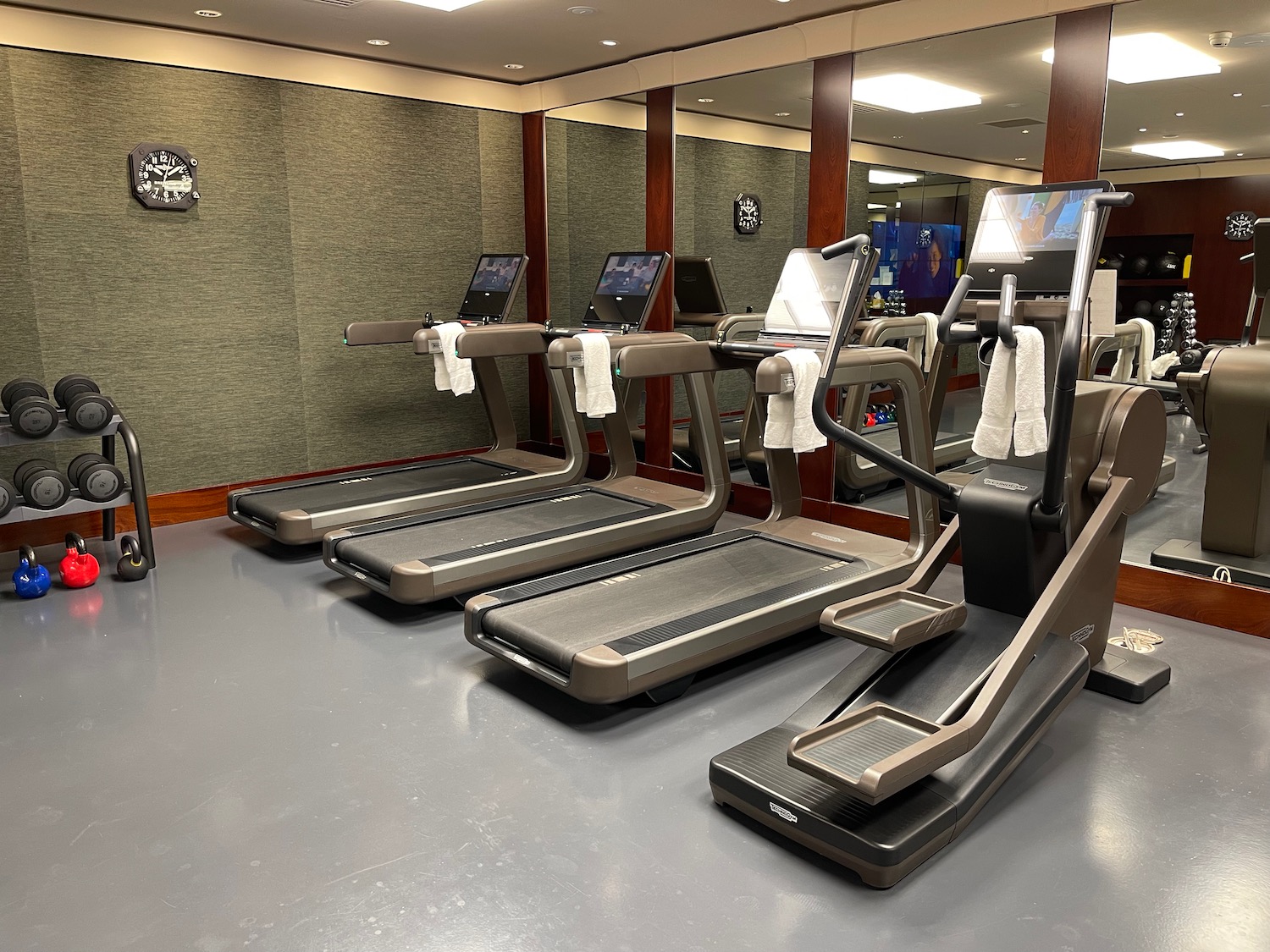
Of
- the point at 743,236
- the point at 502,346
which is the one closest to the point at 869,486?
the point at 743,236

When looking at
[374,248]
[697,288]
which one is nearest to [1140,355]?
[697,288]

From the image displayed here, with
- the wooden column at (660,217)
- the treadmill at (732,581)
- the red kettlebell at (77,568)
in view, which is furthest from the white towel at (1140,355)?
the red kettlebell at (77,568)

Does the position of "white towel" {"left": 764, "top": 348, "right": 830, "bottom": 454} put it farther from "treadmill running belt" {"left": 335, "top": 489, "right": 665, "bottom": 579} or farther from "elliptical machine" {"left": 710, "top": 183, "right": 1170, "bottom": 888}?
"treadmill running belt" {"left": 335, "top": 489, "right": 665, "bottom": 579}

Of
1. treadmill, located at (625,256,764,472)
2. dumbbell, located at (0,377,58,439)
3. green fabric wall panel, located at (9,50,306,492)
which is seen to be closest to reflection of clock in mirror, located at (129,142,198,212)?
green fabric wall panel, located at (9,50,306,492)

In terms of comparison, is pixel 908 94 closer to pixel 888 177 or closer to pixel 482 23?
pixel 888 177

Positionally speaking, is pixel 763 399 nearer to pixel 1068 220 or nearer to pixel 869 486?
pixel 869 486

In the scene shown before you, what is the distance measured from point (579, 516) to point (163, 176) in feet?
10.3

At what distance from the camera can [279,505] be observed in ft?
16.5

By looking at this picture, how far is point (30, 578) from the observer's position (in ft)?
14.1

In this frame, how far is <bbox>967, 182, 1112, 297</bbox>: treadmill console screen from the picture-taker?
3.11 metres

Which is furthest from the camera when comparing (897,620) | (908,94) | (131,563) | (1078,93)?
(908,94)

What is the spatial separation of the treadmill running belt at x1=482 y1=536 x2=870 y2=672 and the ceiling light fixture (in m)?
2.14

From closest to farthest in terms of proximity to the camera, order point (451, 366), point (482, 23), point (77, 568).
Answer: point (77, 568) < point (482, 23) < point (451, 366)

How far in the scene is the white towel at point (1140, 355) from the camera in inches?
165
